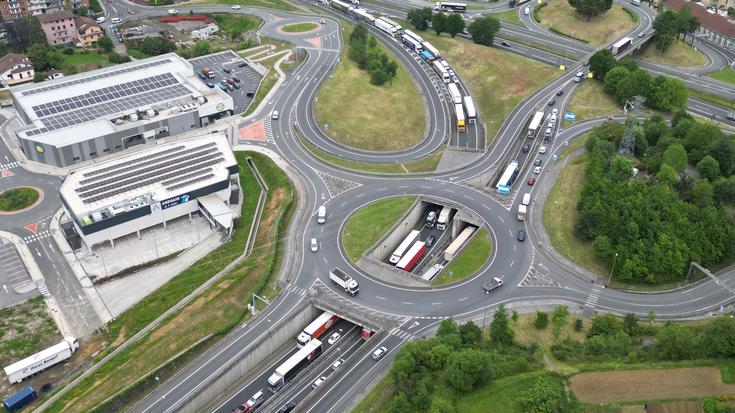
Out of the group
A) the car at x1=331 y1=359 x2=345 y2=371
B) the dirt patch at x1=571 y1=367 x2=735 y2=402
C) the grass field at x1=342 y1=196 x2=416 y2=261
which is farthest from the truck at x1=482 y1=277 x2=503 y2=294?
the car at x1=331 y1=359 x2=345 y2=371

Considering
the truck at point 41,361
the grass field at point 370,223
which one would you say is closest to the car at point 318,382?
the grass field at point 370,223

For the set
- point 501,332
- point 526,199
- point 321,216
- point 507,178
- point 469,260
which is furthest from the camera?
point 507,178

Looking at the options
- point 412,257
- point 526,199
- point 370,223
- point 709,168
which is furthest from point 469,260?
point 709,168

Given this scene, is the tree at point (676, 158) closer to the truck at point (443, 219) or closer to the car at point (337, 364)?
the truck at point (443, 219)

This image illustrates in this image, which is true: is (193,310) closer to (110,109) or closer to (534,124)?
(110,109)

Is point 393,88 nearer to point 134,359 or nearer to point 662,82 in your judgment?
point 662,82

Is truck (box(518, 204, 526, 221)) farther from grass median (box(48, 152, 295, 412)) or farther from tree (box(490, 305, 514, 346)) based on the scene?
grass median (box(48, 152, 295, 412))
